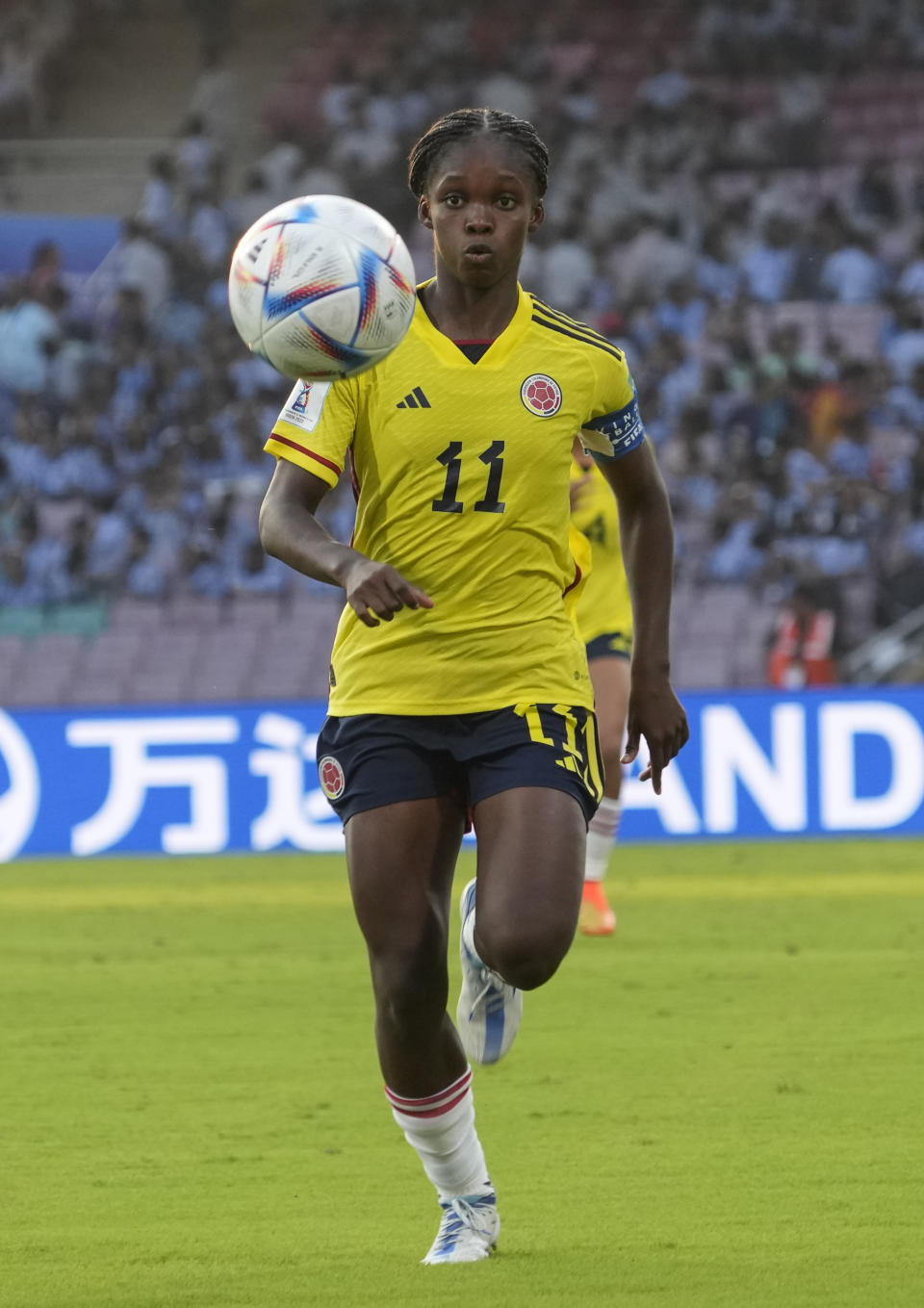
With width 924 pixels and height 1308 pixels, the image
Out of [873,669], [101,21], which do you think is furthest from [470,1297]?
[101,21]

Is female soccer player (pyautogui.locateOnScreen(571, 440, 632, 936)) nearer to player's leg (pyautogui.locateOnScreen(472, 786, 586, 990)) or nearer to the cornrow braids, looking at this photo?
the cornrow braids

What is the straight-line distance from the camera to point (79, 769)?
13180 millimetres

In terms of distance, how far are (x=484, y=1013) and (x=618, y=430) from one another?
1.34 meters

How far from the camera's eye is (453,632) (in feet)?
14.1

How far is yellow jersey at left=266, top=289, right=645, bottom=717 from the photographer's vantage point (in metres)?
4.29

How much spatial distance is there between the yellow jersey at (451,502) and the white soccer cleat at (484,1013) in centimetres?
64

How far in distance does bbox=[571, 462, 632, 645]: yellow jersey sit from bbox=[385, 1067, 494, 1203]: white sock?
16.3ft

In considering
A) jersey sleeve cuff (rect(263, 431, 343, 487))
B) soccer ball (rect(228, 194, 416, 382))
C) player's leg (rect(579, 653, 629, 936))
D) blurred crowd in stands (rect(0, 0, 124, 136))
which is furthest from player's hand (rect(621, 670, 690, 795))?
blurred crowd in stands (rect(0, 0, 124, 136))

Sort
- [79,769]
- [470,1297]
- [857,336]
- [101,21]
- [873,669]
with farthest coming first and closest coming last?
[101,21] < [857,336] < [873,669] < [79,769] < [470,1297]

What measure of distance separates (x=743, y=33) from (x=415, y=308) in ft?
61.7

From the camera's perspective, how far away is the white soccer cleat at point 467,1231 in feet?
14.2

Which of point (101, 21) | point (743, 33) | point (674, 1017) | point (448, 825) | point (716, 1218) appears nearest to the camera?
point (448, 825)

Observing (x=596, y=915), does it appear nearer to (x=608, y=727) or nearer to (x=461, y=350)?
(x=608, y=727)

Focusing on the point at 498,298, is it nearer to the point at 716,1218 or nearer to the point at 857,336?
the point at 716,1218
